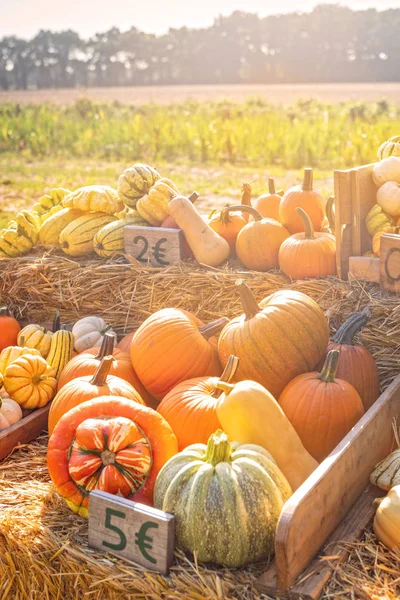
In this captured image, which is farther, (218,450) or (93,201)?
(93,201)

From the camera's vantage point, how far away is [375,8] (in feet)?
202

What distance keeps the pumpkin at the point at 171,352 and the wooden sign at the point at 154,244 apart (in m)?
0.83

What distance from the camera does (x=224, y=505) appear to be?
1976 mm

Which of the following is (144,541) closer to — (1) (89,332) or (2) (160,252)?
(1) (89,332)

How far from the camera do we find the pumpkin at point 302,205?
3.84 meters

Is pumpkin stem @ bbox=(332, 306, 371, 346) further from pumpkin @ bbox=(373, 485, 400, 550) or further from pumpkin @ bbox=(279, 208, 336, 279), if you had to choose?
pumpkin @ bbox=(373, 485, 400, 550)

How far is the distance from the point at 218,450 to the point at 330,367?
763 millimetres

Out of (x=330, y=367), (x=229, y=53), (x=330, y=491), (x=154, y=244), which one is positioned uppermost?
(x=229, y=53)

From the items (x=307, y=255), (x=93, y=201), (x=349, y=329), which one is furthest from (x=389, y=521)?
(x=93, y=201)

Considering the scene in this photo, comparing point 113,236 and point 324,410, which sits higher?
point 113,236

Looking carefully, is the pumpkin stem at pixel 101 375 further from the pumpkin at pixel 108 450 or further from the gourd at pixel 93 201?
the gourd at pixel 93 201

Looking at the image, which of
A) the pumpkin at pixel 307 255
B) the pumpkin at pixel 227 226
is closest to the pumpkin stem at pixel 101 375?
the pumpkin at pixel 307 255

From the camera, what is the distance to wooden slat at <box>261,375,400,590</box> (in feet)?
6.17

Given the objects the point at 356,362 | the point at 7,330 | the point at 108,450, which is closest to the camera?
the point at 108,450
